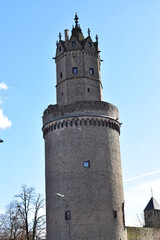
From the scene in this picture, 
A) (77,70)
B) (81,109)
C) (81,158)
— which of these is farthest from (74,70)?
(81,158)

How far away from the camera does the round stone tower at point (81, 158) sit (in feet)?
117

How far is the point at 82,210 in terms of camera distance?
35562 mm

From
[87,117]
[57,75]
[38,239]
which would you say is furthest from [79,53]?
[38,239]

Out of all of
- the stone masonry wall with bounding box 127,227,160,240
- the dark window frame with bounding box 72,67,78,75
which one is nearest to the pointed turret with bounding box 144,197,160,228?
the stone masonry wall with bounding box 127,227,160,240

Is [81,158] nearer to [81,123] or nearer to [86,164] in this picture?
[86,164]

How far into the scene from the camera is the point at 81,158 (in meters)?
36.9

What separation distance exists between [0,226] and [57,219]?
22997mm

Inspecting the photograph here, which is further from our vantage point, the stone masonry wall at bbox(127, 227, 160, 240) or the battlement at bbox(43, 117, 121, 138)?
the stone masonry wall at bbox(127, 227, 160, 240)

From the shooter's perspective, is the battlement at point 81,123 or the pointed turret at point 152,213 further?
the pointed turret at point 152,213

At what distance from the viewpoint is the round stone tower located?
3566 cm

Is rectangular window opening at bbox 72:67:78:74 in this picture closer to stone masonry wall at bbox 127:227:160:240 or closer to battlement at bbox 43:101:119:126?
battlement at bbox 43:101:119:126

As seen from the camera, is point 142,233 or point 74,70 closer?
point 74,70

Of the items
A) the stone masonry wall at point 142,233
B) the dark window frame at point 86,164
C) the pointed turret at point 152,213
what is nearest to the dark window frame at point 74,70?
the dark window frame at point 86,164

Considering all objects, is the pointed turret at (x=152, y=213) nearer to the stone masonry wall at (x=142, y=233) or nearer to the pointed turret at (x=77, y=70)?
the stone masonry wall at (x=142, y=233)
